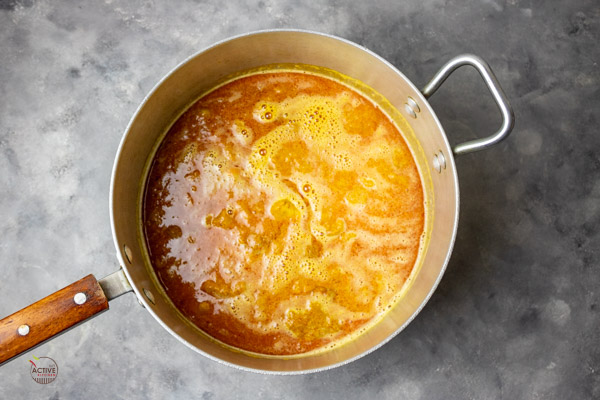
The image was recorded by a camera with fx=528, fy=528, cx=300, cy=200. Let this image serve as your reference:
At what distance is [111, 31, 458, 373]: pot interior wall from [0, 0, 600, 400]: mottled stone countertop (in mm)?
142

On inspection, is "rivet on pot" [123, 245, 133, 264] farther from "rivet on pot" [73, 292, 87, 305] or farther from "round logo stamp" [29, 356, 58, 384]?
"round logo stamp" [29, 356, 58, 384]

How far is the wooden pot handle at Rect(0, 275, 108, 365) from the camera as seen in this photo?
125cm

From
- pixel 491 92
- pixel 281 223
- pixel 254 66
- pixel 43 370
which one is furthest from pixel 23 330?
pixel 491 92

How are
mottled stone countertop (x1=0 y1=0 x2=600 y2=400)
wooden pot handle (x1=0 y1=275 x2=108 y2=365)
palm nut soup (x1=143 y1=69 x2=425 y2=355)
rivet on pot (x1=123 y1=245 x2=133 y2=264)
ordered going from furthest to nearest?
mottled stone countertop (x1=0 y1=0 x2=600 y2=400) < palm nut soup (x1=143 y1=69 x2=425 y2=355) < rivet on pot (x1=123 y1=245 x2=133 y2=264) < wooden pot handle (x1=0 y1=275 x2=108 y2=365)

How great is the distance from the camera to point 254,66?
1656 millimetres

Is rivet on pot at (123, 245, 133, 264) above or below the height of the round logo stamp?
above

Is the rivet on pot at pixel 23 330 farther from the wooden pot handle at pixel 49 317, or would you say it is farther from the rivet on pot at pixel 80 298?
the rivet on pot at pixel 80 298

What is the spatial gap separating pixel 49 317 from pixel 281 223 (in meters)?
0.66

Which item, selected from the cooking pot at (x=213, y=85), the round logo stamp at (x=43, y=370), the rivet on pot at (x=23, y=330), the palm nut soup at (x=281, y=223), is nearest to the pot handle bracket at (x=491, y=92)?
the cooking pot at (x=213, y=85)

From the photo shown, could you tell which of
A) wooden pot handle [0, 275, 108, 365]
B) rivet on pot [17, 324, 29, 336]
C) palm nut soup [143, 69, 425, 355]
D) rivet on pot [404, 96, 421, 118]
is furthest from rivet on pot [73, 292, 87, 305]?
rivet on pot [404, 96, 421, 118]

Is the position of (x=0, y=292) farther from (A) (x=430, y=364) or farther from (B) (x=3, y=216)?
(A) (x=430, y=364)

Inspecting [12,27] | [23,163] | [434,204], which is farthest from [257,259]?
[12,27]

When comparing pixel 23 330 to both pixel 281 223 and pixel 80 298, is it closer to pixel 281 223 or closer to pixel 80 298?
pixel 80 298

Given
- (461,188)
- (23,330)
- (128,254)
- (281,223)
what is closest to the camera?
(23,330)
